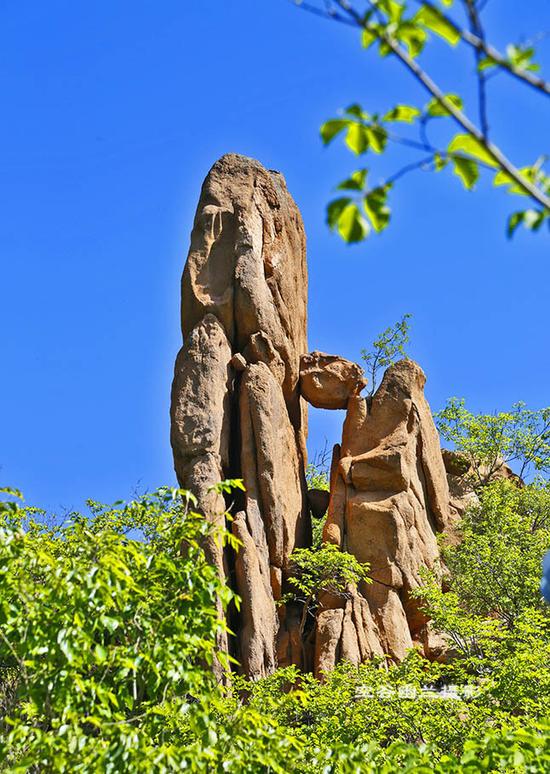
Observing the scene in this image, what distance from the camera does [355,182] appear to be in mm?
3434

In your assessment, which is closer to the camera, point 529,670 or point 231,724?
point 231,724

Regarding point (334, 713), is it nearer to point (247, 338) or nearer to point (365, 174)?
point (247, 338)

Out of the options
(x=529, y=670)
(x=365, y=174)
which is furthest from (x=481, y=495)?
(x=365, y=174)

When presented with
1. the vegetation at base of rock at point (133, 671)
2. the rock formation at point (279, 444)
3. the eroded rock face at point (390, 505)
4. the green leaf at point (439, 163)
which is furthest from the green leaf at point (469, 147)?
the eroded rock face at point (390, 505)

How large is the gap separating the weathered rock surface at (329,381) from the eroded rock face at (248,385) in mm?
341

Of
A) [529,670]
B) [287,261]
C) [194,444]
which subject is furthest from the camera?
[287,261]

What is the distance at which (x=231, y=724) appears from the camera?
7.77 m

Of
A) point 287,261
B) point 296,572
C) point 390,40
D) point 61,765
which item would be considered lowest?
point 61,765

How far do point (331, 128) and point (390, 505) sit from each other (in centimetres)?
2210

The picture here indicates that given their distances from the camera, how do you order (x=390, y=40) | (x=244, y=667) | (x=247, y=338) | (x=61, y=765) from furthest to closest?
(x=247, y=338), (x=244, y=667), (x=61, y=765), (x=390, y=40)

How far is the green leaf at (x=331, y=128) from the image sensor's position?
134 inches

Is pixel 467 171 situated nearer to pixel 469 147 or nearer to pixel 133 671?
pixel 469 147

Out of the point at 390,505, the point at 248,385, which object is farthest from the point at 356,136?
the point at 390,505

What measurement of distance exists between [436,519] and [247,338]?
7.11 meters
